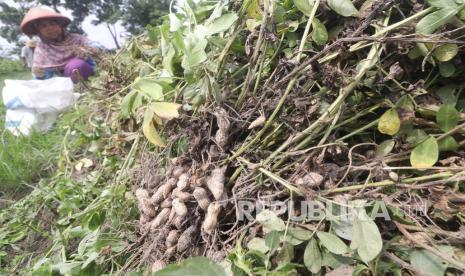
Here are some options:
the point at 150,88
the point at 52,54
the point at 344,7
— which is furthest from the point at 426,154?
the point at 52,54

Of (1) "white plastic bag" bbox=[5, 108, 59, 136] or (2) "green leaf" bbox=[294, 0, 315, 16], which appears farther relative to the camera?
(1) "white plastic bag" bbox=[5, 108, 59, 136]

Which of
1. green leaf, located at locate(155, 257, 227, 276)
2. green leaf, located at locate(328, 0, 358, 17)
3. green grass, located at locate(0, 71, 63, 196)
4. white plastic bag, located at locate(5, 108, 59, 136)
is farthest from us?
white plastic bag, located at locate(5, 108, 59, 136)

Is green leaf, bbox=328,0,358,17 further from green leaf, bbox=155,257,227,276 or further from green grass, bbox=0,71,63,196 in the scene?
green grass, bbox=0,71,63,196

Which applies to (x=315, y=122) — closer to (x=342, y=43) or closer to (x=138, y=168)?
(x=342, y=43)

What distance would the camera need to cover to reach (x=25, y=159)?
4.28 ft

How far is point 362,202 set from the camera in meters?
0.49

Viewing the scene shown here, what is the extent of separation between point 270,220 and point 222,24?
1.15 feet

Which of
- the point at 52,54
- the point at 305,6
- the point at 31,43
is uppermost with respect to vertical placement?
the point at 305,6

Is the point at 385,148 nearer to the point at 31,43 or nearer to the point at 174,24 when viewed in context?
the point at 174,24

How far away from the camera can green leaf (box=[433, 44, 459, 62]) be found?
53 centimetres

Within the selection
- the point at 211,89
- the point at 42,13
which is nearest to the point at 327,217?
the point at 211,89

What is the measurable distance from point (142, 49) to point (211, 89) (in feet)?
1.73

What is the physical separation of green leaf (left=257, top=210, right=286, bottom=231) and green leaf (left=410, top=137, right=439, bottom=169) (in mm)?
205

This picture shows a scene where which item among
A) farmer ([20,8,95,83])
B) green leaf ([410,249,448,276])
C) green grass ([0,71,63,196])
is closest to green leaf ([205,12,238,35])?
A: green leaf ([410,249,448,276])
